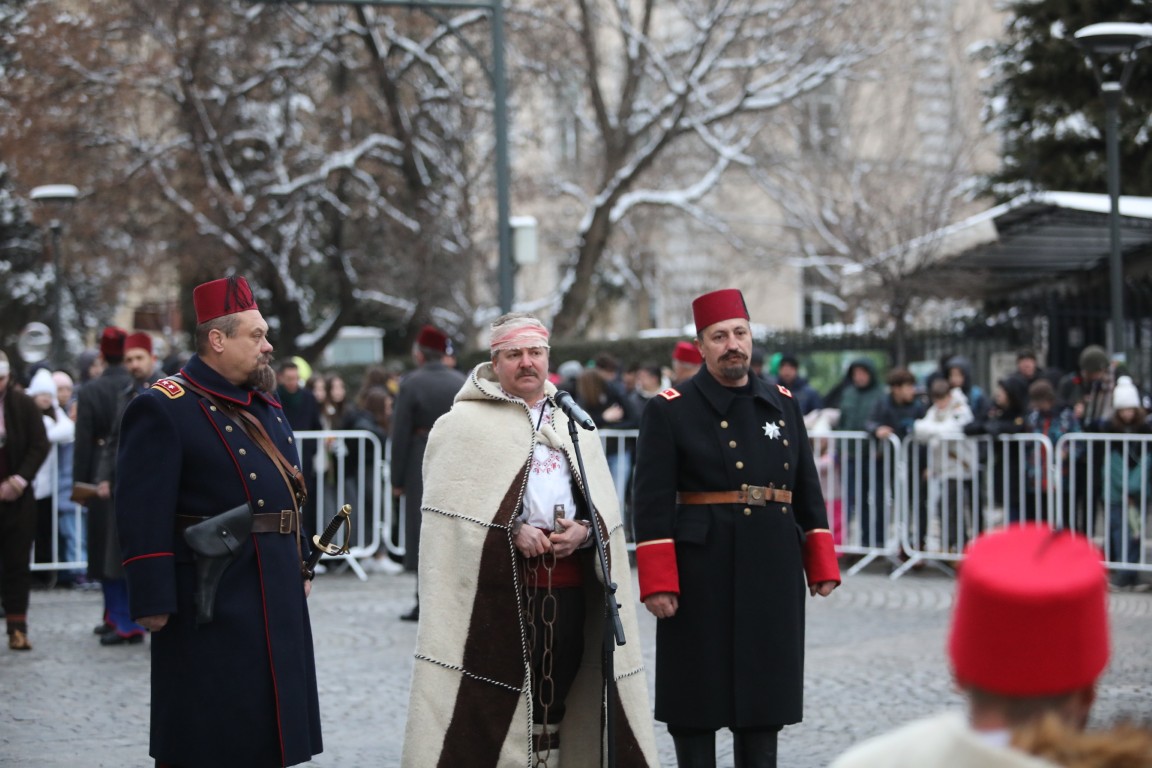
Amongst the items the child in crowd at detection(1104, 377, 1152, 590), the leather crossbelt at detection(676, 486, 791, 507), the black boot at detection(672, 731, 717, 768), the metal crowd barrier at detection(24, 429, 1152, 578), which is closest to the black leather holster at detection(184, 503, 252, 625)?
the leather crossbelt at detection(676, 486, 791, 507)

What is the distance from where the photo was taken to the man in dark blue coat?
4.80m

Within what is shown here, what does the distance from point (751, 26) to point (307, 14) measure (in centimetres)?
707

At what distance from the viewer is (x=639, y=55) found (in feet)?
76.1

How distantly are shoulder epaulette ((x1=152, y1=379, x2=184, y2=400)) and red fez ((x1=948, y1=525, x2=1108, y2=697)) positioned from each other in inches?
128

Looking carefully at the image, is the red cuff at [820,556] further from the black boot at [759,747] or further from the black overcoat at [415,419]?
the black overcoat at [415,419]

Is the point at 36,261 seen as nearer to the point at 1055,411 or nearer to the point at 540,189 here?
the point at 540,189

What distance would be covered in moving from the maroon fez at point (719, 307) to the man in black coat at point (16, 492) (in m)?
5.80

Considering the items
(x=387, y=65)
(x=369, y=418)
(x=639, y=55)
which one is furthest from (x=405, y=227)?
(x=369, y=418)

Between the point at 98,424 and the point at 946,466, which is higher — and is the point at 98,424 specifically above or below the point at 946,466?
above

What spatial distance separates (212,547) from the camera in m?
4.82

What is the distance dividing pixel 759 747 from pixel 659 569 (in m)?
0.75

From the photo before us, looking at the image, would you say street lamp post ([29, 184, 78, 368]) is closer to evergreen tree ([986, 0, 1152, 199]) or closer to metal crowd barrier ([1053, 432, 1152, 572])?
evergreen tree ([986, 0, 1152, 199])

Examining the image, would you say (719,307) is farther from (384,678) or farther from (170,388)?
(384,678)

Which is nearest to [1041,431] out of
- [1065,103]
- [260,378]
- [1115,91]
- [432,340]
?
[1115,91]
